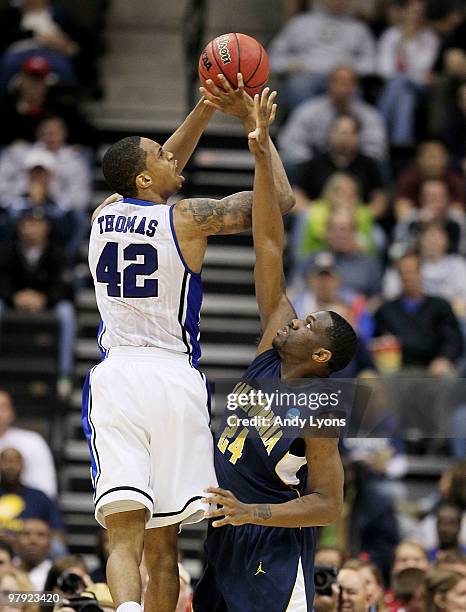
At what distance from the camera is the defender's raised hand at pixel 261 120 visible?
641 cm

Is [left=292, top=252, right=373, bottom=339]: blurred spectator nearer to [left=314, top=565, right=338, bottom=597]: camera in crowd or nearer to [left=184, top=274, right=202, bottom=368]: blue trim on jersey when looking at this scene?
[left=314, top=565, right=338, bottom=597]: camera in crowd

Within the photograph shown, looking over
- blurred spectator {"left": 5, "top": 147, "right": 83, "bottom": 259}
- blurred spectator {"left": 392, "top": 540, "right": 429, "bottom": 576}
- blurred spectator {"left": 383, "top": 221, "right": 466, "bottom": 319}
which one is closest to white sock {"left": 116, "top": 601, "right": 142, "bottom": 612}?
blurred spectator {"left": 392, "top": 540, "right": 429, "bottom": 576}

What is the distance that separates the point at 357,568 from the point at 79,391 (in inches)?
206

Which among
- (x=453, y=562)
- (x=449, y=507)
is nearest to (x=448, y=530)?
(x=449, y=507)

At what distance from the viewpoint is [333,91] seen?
13.5m

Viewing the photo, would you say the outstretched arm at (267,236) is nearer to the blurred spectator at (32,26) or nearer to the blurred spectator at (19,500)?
the blurred spectator at (19,500)

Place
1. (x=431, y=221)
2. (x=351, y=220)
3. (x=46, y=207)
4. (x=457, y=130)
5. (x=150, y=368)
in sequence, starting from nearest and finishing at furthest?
(x=150, y=368), (x=351, y=220), (x=431, y=221), (x=46, y=207), (x=457, y=130)

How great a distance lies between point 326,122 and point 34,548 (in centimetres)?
531

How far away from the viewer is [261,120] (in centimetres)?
644

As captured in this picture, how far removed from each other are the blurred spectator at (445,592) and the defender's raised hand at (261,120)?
8.70ft

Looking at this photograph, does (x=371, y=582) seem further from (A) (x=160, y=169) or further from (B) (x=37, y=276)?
(B) (x=37, y=276)

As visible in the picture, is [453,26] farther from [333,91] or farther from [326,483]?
[326,483]

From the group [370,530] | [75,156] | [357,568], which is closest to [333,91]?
[75,156]

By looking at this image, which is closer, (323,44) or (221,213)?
(221,213)
